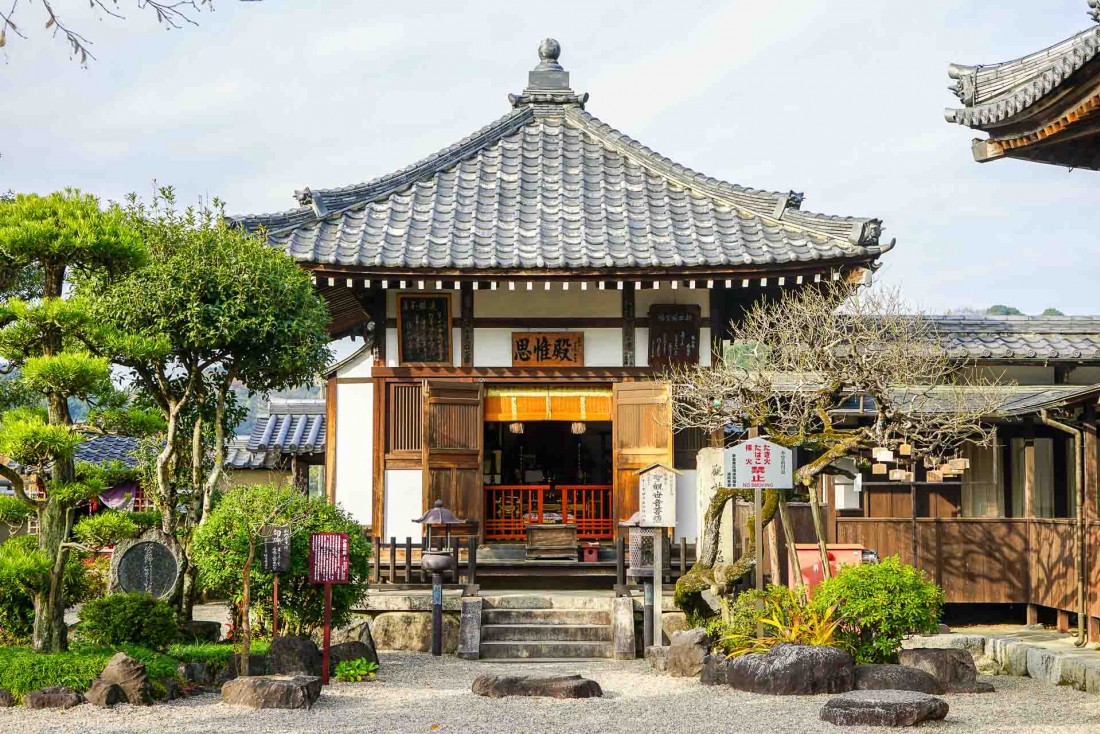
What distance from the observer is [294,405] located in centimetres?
3122

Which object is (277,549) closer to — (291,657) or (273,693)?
(291,657)

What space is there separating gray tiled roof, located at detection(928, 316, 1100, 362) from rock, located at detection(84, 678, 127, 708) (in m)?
12.7

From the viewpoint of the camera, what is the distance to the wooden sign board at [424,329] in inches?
751

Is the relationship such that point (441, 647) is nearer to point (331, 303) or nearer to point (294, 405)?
point (331, 303)

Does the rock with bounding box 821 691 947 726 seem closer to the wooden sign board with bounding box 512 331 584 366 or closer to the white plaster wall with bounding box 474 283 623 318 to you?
the wooden sign board with bounding box 512 331 584 366

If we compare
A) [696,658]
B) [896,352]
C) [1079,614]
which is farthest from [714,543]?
[1079,614]

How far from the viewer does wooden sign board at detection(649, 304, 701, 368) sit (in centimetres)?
1903

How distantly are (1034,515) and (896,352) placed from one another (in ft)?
11.7

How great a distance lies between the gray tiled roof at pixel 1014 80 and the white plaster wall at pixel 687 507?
27.8 feet

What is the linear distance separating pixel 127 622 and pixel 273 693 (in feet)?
8.03

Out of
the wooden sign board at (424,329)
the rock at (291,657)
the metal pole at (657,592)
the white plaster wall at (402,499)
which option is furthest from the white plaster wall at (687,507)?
the rock at (291,657)

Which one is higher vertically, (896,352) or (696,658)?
(896,352)

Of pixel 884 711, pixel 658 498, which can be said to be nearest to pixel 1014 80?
pixel 884 711

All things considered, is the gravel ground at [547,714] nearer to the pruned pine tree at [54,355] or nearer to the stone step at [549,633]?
the pruned pine tree at [54,355]
